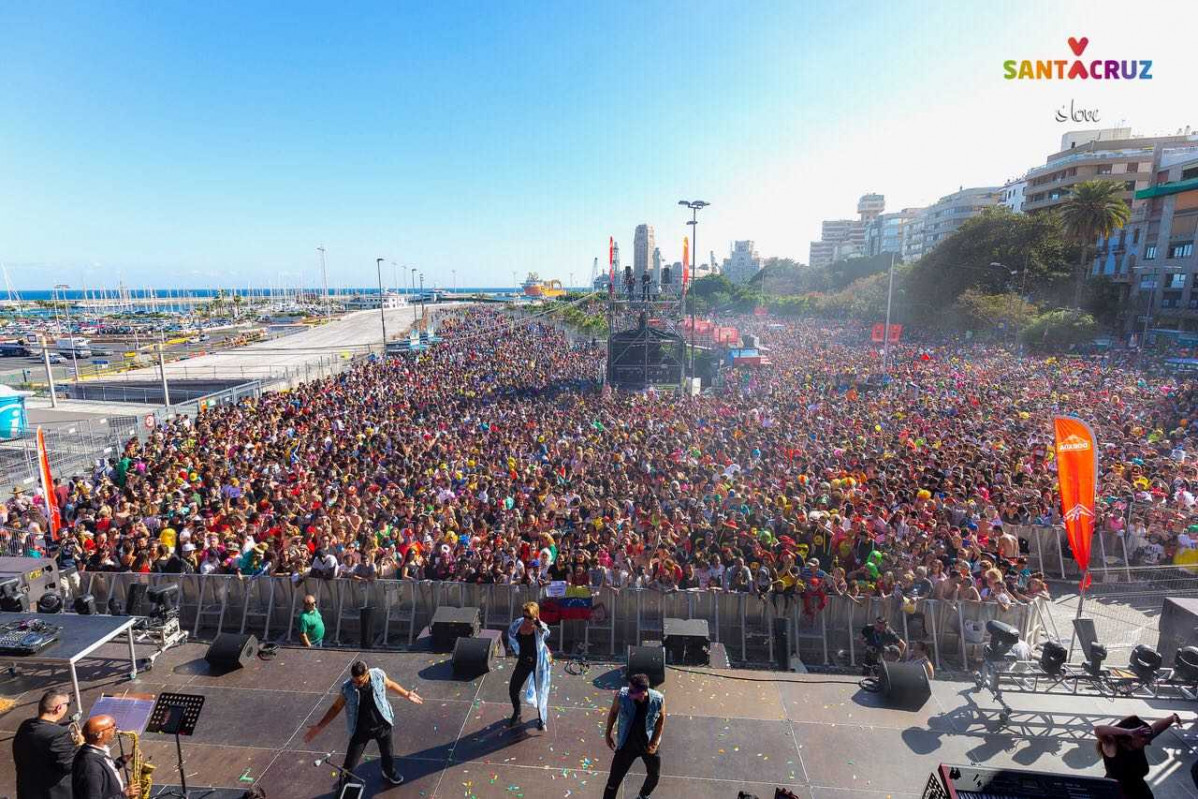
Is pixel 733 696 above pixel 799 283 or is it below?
below

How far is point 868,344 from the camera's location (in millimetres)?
45969

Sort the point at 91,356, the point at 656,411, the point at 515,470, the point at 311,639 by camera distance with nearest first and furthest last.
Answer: the point at 311,639
the point at 515,470
the point at 656,411
the point at 91,356

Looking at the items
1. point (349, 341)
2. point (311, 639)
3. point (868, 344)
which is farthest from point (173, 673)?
point (349, 341)

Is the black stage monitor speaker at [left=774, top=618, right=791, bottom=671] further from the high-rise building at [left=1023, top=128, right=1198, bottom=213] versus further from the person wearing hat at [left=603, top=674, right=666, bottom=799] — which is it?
the high-rise building at [left=1023, top=128, right=1198, bottom=213]

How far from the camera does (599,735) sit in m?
6.33

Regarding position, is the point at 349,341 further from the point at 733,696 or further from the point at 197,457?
the point at 733,696

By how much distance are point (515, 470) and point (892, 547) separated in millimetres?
8166

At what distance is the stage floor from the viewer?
568cm

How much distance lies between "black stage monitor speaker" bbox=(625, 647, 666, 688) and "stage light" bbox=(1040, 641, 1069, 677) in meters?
4.22

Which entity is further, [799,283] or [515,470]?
[799,283]

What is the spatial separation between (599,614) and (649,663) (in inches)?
76.4

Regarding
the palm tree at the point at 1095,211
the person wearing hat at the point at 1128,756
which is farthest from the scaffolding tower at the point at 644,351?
the palm tree at the point at 1095,211

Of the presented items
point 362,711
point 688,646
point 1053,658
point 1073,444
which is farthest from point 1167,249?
point 362,711

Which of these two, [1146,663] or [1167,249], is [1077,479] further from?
[1167,249]
